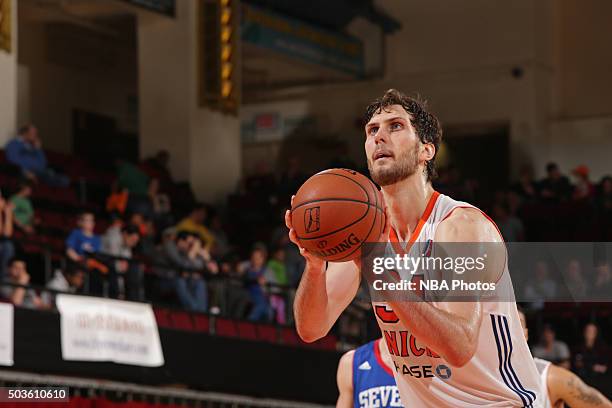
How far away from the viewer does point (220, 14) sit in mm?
18672

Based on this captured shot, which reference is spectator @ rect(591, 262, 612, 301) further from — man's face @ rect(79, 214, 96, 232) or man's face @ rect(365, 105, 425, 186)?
man's face @ rect(365, 105, 425, 186)

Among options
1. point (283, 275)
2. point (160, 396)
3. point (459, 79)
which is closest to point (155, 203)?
point (283, 275)

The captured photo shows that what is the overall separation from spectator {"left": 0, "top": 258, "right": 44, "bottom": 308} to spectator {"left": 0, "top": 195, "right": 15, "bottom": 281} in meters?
0.06

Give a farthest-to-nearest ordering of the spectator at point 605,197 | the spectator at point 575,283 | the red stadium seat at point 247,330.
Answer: the spectator at point 605,197, the spectator at point 575,283, the red stadium seat at point 247,330

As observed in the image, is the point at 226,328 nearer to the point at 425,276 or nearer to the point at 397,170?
the point at 425,276

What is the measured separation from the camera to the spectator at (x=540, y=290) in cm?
1407

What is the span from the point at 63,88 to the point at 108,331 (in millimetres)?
12142

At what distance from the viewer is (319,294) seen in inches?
169

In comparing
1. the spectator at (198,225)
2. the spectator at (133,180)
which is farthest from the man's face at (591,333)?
the spectator at (133,180)

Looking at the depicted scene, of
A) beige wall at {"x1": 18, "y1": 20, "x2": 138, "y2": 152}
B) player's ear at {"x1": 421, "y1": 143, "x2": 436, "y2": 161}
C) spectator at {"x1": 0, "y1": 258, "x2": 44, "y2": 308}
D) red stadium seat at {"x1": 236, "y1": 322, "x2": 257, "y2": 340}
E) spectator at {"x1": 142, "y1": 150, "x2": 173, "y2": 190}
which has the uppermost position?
beige wall at {"x1": 18, "y1": 20, "x2": 138, "y2": 152}

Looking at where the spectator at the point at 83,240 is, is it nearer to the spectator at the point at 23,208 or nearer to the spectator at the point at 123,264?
the spectator at the point at 123,264

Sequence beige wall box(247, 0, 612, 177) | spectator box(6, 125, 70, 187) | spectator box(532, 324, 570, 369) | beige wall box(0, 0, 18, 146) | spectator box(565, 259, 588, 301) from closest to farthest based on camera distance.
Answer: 1. spectator box(532, 324, 570, 369)
2. spectator box(6, 125, 70, 187)
3. spectator box(565, 259, 588, 301)
4. beige wall box(0, 0, 18, 146)
5. beige wall box(247, 0, 612, 177)

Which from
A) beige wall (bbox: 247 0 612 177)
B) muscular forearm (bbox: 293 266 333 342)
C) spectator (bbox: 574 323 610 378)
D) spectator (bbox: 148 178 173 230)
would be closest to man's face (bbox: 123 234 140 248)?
spectator (bbox: 148 178 173 230)

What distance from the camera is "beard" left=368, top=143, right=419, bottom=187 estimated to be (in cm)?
432
